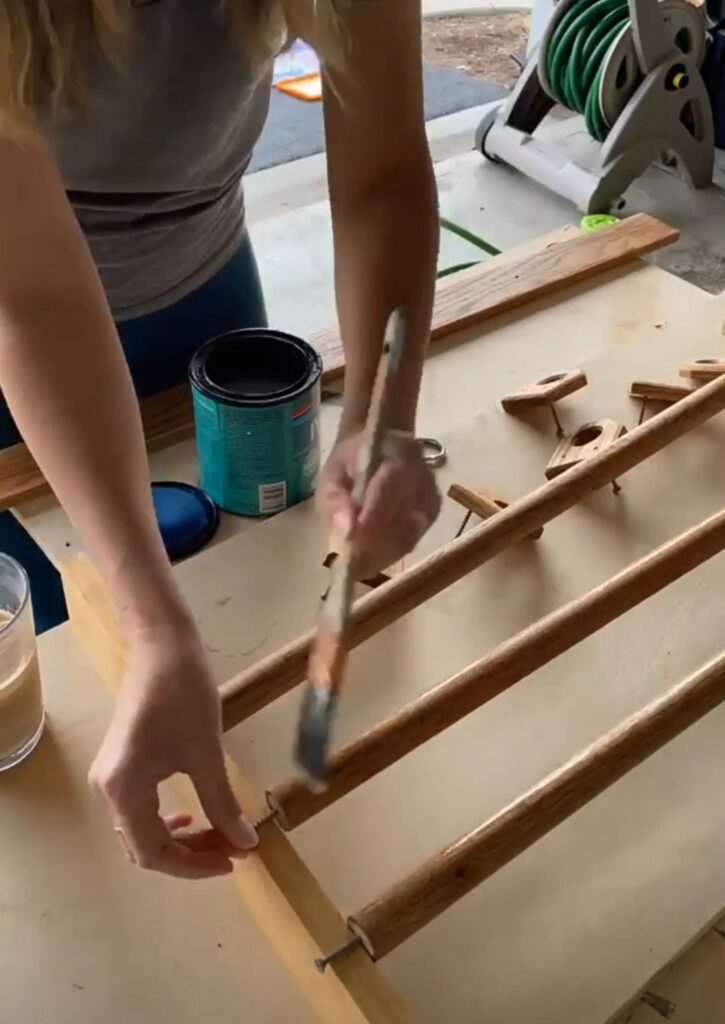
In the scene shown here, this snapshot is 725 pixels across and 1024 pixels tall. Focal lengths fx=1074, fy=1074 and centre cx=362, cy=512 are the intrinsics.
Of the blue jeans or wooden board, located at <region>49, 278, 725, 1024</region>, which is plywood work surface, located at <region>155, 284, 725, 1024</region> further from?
the blue jeans

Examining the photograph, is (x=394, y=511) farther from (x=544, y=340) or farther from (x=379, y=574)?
(x=544, y=340)

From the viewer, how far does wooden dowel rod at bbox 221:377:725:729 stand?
59cm

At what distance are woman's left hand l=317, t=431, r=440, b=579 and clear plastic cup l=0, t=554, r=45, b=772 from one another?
184 mm

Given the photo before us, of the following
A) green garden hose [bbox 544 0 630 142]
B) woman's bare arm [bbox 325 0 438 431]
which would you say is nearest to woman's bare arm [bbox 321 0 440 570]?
woman's bare arm [bbox 325 0 438 431]

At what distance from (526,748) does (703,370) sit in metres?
0.41

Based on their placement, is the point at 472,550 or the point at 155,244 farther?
the point at 155,244

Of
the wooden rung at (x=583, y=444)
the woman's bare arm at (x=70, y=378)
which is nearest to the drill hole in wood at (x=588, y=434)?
the wooden rung at (x=583, y=444)

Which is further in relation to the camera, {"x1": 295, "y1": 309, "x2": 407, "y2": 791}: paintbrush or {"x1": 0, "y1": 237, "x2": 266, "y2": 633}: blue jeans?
{"x1": 0, "y1": 237, "x2": 266, "y2": 633}: blue jeans

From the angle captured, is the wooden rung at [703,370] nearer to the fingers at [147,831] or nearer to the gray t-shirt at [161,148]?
the gray t-shirt at [161,148]

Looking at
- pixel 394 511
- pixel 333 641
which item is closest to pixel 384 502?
pixel 394 511

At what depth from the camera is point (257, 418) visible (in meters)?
0.72

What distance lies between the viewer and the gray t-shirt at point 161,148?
672 mm

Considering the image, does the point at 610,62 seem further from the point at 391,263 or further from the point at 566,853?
the point at 566,853

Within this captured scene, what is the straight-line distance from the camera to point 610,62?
1.87 m
